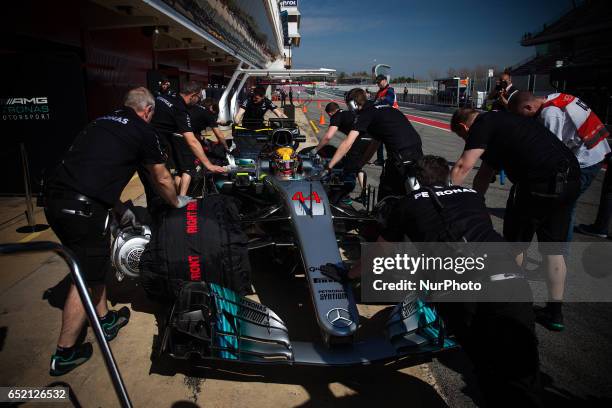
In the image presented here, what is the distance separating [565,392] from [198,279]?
2517mm

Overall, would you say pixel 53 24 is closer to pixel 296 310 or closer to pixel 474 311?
pixel 296 310

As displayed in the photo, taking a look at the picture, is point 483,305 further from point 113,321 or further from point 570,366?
point 113,321

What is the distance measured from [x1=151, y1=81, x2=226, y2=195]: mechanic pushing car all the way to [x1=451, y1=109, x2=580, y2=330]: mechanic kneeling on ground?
9.22 feet

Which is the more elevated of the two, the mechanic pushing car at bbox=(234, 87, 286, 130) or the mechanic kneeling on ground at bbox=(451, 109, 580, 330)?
the mechanic pushing car at bbox=(234, 87, 286, 130)

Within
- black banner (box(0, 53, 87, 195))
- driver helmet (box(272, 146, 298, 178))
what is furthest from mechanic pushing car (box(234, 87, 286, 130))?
driver helmet (box(272, 146, 298, 178))

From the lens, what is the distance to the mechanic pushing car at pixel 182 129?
5129 millimetres

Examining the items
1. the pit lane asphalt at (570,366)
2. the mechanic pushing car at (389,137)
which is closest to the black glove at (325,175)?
the mechanic pushing car at (389,137)

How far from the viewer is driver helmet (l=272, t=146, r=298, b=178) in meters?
4.82

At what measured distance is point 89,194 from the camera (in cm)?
277

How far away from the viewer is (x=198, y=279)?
3.06 meters

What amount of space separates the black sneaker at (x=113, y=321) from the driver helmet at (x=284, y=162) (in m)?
2.22

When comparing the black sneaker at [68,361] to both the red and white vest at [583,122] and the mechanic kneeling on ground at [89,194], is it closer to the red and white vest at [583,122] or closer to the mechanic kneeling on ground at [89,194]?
the mechanic kneeling on ground at [89,194]

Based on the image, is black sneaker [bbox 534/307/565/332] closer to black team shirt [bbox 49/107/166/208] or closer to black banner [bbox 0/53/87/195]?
black team shirt [bbox 49/107/166/208]

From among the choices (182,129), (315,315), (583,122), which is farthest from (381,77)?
(315,315)
